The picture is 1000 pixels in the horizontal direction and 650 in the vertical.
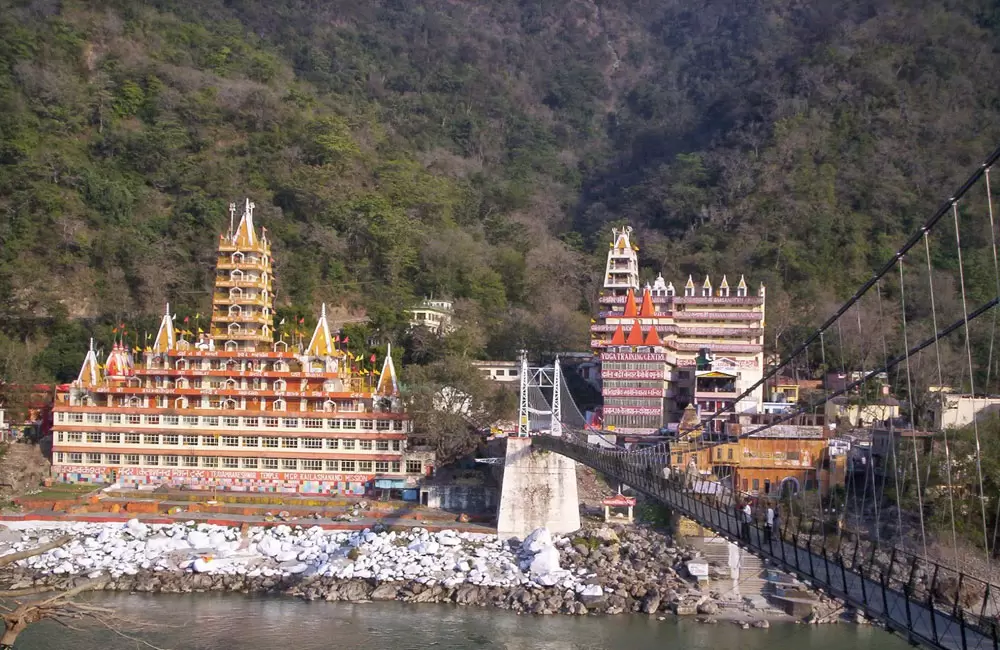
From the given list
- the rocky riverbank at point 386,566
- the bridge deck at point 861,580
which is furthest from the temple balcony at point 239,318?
the bridge deck at point 861,580

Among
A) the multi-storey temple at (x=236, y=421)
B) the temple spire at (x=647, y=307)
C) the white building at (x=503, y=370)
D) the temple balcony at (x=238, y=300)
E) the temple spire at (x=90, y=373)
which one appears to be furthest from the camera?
the white building at (x=503, y=370)

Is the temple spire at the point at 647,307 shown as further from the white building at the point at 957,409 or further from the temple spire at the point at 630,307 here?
the white building at the point at 957,409

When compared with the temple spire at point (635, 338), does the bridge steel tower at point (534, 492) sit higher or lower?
lower

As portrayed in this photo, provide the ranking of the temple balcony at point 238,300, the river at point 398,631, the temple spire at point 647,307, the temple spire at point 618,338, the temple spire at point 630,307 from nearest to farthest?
the river at point 398,631 < the temple balcony at point 238,300 < the temple spire at point 618,338 < the temple spire at point 630,307 < the temple spire at point 647,307

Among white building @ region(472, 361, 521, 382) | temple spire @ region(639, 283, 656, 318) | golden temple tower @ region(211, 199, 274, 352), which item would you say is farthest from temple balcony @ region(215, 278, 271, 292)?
temple spire @ region(639, 283, 656, 318)

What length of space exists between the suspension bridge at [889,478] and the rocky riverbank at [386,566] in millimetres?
1589

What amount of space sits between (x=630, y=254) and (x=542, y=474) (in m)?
12.8

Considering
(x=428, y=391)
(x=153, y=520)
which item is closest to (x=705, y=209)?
(x=428, y=391)

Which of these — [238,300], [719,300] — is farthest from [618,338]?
[238,300]

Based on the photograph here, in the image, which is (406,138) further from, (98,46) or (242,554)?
(242,554)

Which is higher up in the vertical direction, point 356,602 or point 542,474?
point 542,474

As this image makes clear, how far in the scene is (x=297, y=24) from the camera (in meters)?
61.6

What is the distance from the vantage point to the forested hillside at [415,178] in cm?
3466

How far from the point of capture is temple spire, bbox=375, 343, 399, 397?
27.1 meters
